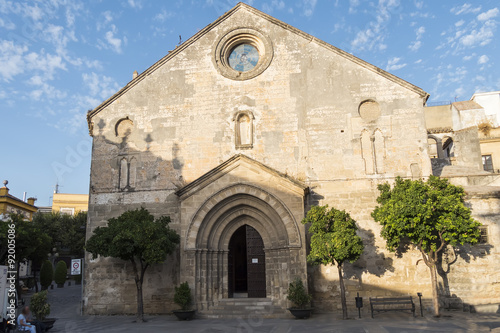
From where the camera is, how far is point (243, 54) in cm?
1989

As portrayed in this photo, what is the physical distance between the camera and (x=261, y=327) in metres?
13.6

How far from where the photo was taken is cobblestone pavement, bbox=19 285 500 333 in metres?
12.7

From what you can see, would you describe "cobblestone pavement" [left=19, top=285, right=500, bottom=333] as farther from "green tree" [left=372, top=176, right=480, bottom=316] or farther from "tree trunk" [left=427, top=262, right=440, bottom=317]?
"green tree" [left=372, top=176, right=480, bottom=316]

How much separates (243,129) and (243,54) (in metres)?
3.84

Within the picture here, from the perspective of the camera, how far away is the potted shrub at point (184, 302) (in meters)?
15.6

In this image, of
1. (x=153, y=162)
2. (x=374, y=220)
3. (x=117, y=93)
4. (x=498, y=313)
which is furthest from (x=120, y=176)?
(x=498, y=313)

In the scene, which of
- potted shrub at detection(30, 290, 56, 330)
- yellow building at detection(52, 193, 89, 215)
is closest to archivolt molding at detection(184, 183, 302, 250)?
potted shrub at detection(30, 290, 56, 330)

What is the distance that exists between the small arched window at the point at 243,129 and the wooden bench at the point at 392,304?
26.6ft

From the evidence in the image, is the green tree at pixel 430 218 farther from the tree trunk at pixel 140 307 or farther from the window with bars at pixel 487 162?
the window with bars at pixel 487 162

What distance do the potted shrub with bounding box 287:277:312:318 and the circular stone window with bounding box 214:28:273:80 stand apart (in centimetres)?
955

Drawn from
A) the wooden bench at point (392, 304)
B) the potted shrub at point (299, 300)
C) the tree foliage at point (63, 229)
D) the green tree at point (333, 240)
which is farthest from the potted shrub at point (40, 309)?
the tree foliage at point (63, 229)

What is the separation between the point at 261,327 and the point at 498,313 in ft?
29.4

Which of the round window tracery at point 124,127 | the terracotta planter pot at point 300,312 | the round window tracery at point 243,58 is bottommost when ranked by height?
the terracotta planter pot at point 300,312

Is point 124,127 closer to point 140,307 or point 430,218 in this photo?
point 140,307
